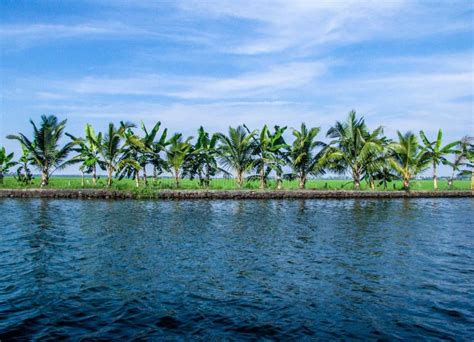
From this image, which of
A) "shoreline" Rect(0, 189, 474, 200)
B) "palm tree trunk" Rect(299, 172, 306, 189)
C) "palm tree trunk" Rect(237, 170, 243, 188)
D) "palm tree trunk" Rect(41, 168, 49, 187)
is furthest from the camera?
"palm tree trunk" Rect(299, 172, 306, 189)

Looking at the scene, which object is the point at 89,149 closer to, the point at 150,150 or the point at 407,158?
the point at 150,150

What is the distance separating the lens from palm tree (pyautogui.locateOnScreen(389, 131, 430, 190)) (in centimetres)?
4197

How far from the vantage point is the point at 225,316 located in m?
7.38

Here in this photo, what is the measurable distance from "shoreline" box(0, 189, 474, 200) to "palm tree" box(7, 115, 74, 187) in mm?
3775

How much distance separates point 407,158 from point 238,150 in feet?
66.1

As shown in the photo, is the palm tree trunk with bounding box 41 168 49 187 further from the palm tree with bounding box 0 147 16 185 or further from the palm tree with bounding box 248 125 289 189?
the palm tree with bounding box 248 125 289 189

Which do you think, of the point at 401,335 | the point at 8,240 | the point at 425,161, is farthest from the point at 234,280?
the point at 425,161

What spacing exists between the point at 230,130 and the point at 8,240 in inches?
1069

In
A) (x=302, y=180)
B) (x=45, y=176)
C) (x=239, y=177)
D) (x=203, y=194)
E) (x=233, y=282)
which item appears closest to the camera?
(x=233, y=282)

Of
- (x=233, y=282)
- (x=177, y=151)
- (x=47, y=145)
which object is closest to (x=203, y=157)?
(x=177, y=151)

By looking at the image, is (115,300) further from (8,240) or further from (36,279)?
(8,240)

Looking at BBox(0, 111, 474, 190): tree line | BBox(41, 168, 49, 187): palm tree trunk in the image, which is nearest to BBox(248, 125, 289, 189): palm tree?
BBox(0, 111, 474, 190): tree line

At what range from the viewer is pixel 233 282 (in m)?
9.59

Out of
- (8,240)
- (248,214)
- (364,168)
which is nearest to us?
(8,240)
